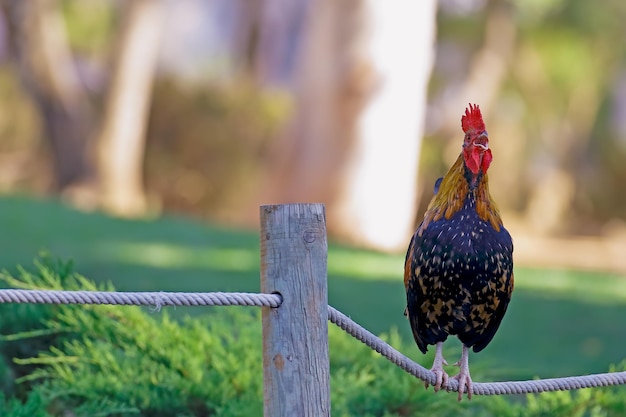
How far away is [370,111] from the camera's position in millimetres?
11789

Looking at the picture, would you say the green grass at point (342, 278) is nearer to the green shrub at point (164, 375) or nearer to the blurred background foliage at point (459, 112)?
the green shrub at point (164, 375)

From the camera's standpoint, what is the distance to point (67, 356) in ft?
14.1

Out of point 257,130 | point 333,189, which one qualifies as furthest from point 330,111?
point 257,130

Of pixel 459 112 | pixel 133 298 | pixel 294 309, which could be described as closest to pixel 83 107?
pixel 459 112

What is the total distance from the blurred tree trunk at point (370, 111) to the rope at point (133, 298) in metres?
8.96

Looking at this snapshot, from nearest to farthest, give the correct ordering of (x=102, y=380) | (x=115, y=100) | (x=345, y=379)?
(x=102, y=380) → (x=345, y=379) → (x=115, y=100)

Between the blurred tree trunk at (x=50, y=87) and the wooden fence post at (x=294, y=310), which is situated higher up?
the blurred tree trunk at (x=50, y=87)

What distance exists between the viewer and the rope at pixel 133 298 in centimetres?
245

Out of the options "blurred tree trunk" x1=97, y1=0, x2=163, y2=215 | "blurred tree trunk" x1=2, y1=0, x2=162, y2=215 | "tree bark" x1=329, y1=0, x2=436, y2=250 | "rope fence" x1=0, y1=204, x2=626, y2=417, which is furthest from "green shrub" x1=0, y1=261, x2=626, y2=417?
"blurred tree trunk" x1=97, y1=0, x2=163, y2=215

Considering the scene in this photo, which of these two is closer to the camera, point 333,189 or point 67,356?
point 67,356

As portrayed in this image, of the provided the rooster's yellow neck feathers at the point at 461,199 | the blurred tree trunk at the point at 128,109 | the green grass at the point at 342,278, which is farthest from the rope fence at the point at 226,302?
the blurred tree trunk at the point at 128,109

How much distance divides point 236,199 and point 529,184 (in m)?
7.34

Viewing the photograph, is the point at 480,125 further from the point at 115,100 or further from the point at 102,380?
the point at 115,100

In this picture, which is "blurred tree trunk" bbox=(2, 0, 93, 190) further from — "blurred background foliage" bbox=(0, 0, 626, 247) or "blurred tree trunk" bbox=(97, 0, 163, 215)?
"blurred background foliage" bbox=(0, 0, 626, 247)
